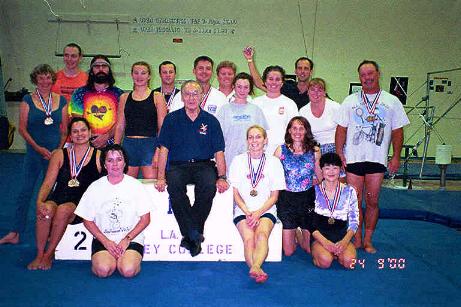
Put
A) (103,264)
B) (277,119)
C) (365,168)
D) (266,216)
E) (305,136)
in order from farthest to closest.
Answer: (277,119)
(365,168)
(305,136)
(266,216)
(103,264)

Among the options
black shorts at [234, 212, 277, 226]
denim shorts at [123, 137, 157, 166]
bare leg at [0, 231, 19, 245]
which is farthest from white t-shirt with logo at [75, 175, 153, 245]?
bare leg at [0, 231, 19, 245]

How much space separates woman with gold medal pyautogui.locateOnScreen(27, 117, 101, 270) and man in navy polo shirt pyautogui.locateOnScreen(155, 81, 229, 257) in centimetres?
57

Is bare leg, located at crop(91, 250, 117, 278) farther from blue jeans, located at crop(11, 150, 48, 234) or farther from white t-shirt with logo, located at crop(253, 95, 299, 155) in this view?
white t-shirt with logo, located at crop(253, 95, 299, 155)

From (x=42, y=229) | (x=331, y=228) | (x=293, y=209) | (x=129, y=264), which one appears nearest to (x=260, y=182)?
(x=293, y=209)

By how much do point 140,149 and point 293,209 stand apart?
1.43m

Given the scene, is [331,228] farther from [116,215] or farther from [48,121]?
[48,121]

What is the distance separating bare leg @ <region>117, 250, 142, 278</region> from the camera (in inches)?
119

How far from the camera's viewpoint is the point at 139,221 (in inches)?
125

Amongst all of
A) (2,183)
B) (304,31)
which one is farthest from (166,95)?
(304,31)

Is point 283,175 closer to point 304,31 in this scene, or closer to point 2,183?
point 2,183

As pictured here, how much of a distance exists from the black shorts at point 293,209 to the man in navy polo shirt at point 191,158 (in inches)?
23.3

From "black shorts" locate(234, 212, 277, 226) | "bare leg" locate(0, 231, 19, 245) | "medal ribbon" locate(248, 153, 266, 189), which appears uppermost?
"medal ribbon" locate(248, 153, 266, 189)

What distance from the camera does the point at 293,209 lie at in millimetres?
3660

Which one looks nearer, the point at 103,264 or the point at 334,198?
the point at 103,264
